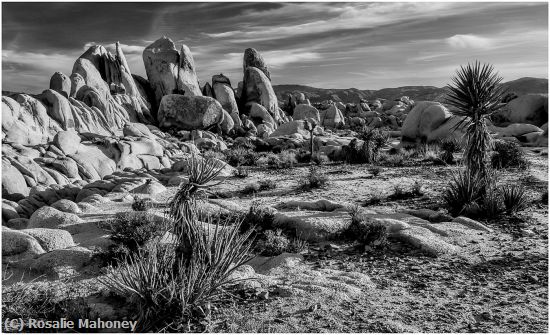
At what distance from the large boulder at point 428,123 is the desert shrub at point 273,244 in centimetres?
2178

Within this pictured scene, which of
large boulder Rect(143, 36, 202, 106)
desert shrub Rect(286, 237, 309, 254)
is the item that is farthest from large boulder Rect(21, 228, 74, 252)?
large boulder Rect(143, 36, 202, 106)

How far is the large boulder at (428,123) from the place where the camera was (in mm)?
28562

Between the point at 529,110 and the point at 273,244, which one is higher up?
the point at 529,110

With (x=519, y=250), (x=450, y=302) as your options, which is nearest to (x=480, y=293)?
(x=450, y=302)

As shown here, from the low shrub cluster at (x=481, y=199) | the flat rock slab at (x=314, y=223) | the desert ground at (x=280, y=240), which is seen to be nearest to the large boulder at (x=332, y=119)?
the desert ground at (x=280, y=240)

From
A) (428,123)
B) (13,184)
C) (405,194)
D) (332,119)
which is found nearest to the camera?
(405,194)

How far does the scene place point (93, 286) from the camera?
6875 mm

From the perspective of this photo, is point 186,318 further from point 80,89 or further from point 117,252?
point 80,89

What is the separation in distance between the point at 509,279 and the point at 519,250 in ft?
5.71

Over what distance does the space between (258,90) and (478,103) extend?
4395 centimetres

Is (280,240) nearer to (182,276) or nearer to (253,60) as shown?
(182,276)

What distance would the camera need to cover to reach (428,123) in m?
29.8

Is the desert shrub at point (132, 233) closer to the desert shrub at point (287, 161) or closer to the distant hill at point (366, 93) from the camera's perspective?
the desert shrub at point (287, 161)

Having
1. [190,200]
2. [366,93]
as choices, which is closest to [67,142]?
[190,200]
